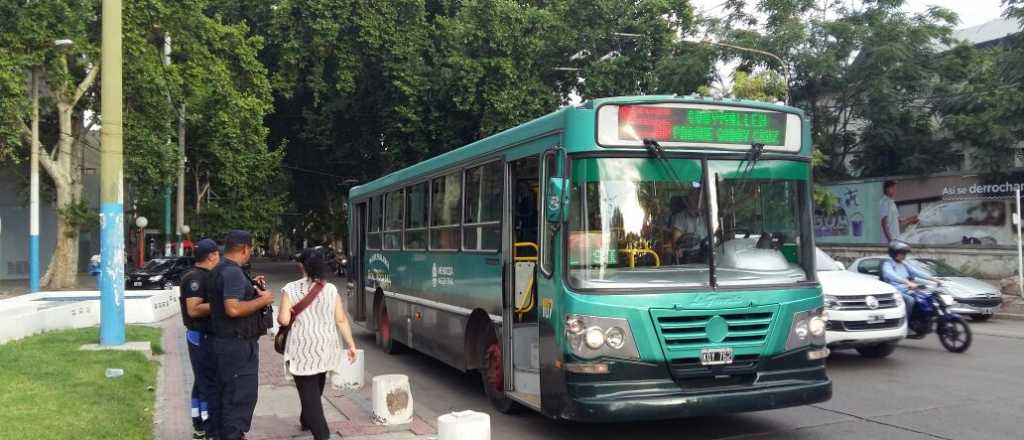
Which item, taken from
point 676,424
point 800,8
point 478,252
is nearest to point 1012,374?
point 676,424

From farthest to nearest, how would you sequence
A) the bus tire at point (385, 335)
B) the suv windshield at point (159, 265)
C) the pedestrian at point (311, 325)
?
the suv windshield at point (159, 265) → the bus tire at point (385, 335) → the pedestrian at point (311, 325)

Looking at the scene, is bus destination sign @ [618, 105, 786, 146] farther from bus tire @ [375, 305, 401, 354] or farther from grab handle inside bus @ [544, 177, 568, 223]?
bus tire @ [375, 305, 401, 354]

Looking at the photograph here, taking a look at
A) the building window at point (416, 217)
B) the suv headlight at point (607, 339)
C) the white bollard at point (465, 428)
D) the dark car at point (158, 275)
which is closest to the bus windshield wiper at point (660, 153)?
the suv headlight at point (607, 339)

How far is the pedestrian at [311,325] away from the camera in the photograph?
21.6 feet

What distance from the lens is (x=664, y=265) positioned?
679 cm

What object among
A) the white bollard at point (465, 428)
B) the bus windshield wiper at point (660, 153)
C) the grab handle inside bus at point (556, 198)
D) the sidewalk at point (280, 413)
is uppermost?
the bus windshield wiper at point (660, 153)

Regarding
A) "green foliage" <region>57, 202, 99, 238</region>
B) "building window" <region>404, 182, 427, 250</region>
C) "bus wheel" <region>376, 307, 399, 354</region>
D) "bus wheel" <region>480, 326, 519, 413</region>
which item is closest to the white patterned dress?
"bus wheel" <region>480, 326, 519, 413</region>

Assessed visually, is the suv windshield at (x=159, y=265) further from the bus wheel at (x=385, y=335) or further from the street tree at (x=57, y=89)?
the bus wheel at (x=385, y=335)

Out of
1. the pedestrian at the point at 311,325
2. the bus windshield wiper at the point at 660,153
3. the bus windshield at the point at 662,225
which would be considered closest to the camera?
the pedestrian at the point at 311,325

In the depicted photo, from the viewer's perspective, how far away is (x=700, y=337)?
6.55 meters

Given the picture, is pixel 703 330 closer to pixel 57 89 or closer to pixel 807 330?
pixel 807 330

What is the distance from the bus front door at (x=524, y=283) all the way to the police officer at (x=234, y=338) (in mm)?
2274

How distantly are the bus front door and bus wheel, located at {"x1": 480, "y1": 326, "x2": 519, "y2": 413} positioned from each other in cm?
55

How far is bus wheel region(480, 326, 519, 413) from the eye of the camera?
8445 millimetres
